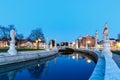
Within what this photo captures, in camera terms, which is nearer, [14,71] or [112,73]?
[112,73]

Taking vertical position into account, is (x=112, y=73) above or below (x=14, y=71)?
above

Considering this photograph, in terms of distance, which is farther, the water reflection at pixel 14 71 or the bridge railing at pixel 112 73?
the water reflection at pixel 14 71

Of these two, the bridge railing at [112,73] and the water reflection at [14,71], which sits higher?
the bridge railing at [112,73]

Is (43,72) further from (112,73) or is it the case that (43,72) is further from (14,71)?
(112,73)

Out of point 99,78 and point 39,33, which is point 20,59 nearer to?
point 99,78

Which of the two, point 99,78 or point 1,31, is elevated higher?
point 1,31

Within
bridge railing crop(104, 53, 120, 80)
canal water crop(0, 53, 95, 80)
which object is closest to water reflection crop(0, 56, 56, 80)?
canal water crop(0, 53, 95, 80)

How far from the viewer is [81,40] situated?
154625 millimetres

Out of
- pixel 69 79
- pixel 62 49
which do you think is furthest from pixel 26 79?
pixel 62 49

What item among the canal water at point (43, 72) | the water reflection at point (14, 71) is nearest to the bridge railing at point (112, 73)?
the canal water at point (43, 72)

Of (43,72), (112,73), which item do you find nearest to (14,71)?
(43,72)

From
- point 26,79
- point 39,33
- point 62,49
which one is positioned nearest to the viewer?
point 26,79

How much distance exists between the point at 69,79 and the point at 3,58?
8.13 metres

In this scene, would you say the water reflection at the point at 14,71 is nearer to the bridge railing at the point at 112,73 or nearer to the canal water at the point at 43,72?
the canal water at the point at 43,72
